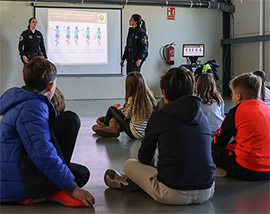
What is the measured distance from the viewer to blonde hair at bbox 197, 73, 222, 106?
3713 mm

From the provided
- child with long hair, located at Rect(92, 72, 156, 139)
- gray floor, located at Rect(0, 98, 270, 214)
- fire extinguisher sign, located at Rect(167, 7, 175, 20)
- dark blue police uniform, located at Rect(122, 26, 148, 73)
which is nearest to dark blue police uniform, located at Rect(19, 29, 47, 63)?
dark blue police uniform, located at Rect(122, 26, 148, 73)

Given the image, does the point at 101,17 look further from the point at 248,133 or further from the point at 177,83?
the point at 177,83

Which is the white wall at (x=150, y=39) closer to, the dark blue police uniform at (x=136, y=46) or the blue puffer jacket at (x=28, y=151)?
the dark blue police uniform at (x=136, y=46)

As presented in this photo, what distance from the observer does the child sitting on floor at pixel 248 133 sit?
2.43 metres

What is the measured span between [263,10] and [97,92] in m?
4.15

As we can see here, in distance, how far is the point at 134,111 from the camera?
3.93 m

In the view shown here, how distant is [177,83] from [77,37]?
291 inches

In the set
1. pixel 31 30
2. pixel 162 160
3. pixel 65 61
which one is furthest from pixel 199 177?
pixel 65 61

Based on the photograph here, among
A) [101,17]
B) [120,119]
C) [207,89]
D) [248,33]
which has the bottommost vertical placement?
[120,119]

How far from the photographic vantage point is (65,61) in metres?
9.02

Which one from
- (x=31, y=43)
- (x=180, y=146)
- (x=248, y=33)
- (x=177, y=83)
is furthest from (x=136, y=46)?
(x=180, y=146)

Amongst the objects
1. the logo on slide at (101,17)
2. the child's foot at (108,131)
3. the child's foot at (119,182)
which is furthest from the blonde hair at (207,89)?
the logo on slide at (101,17)

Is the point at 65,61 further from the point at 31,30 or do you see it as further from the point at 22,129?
the point at 22,129

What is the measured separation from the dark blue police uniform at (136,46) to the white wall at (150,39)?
9.85ft
